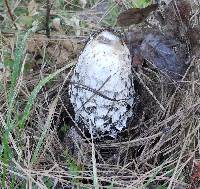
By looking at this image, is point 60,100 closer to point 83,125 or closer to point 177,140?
point 83,125

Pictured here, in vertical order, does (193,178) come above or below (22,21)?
below

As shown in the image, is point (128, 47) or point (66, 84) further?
point (66, 84)

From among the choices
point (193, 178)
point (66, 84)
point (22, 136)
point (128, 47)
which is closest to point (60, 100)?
point (66, 84)

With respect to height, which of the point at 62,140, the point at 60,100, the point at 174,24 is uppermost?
the point at 174,24

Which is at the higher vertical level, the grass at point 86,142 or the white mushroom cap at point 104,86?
the white mushroom cap at point 104,86

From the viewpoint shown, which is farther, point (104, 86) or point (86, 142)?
point (86, 142)

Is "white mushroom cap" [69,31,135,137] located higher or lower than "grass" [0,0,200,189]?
higher

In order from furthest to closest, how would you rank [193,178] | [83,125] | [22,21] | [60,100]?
1. [22,21]
2. [60,100]
3. [83,125]
4. [193,178]

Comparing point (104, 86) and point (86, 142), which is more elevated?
point (104, 86)
